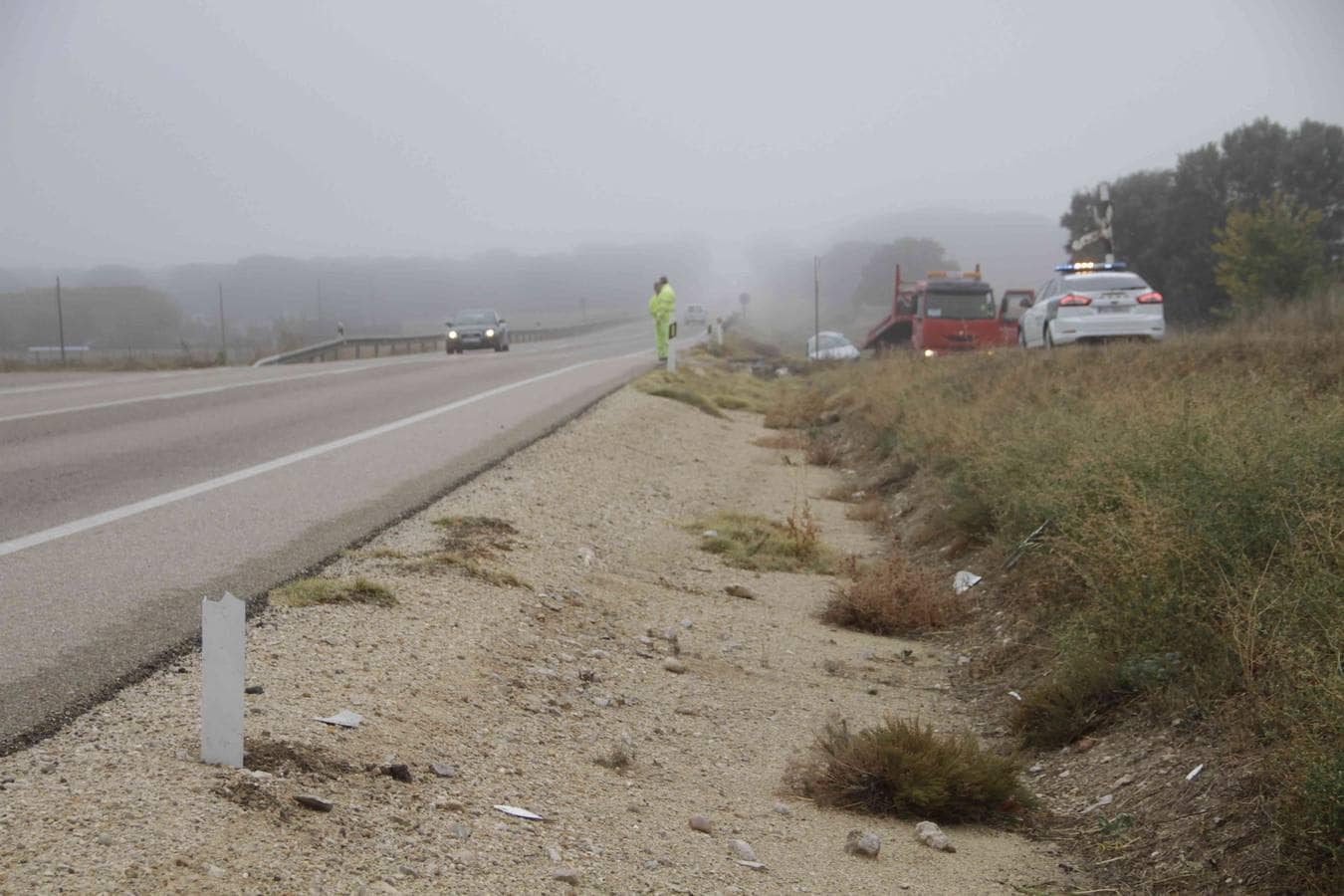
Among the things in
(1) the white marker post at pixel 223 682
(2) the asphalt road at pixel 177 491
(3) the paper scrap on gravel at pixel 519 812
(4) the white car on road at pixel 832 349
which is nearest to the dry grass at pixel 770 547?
(2) the asphalt road at pixel 177 491

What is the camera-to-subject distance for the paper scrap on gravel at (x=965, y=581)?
10023mm

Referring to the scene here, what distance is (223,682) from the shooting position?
4523mm

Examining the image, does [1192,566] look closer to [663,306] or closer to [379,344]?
[663,306]

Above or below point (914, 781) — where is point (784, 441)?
below

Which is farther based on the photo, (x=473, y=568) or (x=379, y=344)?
(x=379, y=344)

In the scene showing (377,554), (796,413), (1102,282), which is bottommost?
(796,413)

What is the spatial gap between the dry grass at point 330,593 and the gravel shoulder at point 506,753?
0.12 meters

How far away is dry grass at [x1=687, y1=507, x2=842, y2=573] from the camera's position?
36.3ft

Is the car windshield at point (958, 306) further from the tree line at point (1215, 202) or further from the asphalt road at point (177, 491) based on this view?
the tree line at point (1215, 202)

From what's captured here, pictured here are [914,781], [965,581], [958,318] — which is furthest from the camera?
[958,318]

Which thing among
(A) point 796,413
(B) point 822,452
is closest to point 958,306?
(A) point 796,413

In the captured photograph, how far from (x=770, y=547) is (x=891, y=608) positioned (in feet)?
7.09

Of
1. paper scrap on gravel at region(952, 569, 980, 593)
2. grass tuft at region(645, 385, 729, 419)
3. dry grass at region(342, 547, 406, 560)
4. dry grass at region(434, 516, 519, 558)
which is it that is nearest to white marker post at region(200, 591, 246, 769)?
dry grass at region(342, 547, 406, 560)

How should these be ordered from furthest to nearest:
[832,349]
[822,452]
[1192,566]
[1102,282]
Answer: [832,349]
[1102,282]
[822,452]
[1192,566]
